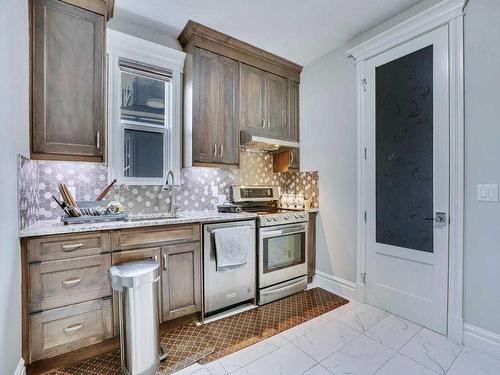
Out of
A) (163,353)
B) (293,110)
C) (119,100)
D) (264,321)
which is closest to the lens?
(163,353)

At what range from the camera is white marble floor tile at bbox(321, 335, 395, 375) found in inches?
68.7

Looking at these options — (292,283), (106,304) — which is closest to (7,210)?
(106,304)

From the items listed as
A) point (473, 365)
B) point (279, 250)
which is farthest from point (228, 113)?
point (473, 365)

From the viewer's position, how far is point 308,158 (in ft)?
11.1

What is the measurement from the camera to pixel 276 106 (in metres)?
3.30

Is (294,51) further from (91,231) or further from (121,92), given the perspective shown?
(91,231)

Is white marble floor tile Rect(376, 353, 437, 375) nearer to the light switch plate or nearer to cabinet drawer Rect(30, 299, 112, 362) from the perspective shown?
the light switch plate

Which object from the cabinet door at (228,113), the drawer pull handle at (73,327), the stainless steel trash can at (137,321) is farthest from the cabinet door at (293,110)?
the drawer pull handle at (73,327)

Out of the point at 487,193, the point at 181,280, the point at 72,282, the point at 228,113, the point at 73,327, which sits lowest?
the point at 73,327

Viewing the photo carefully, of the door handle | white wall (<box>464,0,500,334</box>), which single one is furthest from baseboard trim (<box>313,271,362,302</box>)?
the door handle

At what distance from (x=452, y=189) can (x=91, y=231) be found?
2819 millimetres

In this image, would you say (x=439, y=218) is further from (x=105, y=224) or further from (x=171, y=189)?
(x=105, y=224)

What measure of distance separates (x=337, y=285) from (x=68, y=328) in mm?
2586

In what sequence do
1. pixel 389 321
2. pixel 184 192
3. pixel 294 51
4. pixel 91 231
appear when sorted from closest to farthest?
pixel 91 231 → pixel 389 321 → pixel 184 192 → pixel 294 51
